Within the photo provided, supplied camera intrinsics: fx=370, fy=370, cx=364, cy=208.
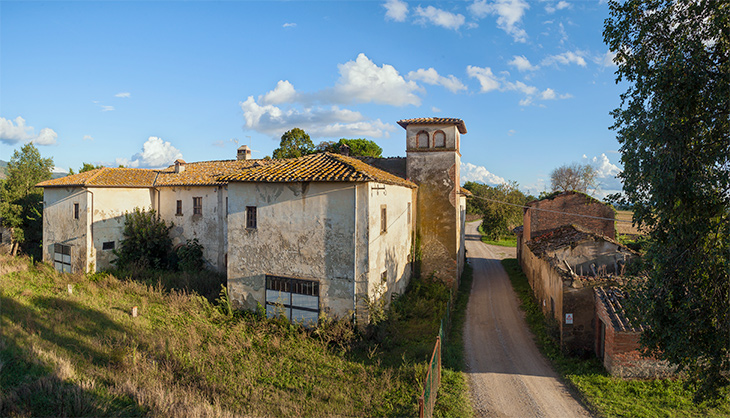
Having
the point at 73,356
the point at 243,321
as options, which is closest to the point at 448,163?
the point at 243,321

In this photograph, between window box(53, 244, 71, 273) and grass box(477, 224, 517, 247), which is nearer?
window box(53, 244, 71, 273)

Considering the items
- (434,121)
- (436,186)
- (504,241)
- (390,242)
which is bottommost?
(504,241)

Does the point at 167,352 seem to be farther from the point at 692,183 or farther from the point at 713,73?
the point at 713,73

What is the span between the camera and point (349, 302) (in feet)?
43.3

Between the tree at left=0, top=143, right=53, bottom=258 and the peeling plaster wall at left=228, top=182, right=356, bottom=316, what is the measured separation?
23.0 meters

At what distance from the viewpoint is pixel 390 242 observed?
51.6ft

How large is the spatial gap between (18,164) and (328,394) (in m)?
39.2

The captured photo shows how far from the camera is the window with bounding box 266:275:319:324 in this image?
539 inches

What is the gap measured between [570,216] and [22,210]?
130 feet

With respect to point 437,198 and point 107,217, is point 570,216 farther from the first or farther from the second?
point 107,217

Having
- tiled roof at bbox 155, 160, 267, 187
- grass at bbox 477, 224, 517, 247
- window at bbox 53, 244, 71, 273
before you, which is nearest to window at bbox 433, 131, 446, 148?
tiled roof at bbox 155, 160, 267, 187

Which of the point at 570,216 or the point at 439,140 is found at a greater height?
the point at 439,140

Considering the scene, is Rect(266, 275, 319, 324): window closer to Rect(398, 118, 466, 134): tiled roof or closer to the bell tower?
the bell tower

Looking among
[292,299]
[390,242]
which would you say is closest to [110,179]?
[292,299]
